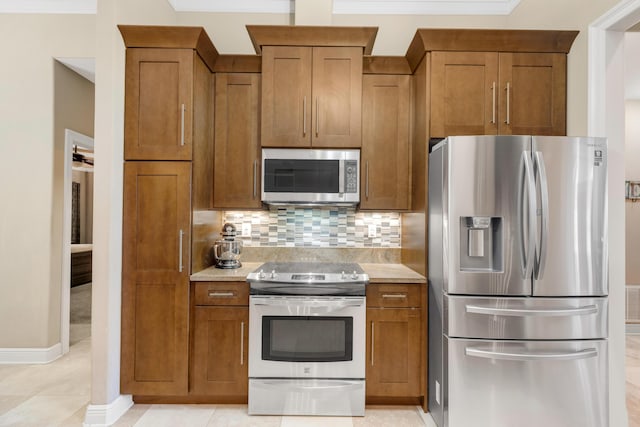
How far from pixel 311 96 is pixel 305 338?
174cm

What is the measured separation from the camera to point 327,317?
7.84 feet

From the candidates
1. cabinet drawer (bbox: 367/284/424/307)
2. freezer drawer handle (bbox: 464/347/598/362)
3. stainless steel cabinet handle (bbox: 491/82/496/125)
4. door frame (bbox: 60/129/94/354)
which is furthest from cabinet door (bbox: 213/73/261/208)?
freezer drawer handle (bbox: 464/347/598/362)

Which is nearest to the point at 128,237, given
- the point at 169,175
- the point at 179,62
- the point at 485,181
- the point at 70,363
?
the point at 169,175

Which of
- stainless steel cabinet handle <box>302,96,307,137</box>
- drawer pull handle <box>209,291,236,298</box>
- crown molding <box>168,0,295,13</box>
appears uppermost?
crown molding <box>168,0,295,13</box>

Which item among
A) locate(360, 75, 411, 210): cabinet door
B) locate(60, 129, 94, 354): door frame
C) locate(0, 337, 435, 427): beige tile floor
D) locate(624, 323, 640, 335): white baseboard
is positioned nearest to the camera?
locate(0, 337, 435, 427): beige tile floor

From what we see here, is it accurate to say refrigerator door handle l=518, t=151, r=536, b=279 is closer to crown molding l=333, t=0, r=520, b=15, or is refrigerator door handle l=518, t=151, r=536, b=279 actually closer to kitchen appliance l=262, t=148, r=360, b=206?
kitchen appliance l=262, t=148, r=360, b=206

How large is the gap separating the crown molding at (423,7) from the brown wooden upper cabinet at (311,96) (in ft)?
2.74

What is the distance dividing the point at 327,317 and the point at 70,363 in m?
2.48

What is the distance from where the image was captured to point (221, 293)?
245 centimetres

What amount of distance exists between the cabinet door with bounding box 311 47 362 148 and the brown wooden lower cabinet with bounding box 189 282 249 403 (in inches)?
50.5

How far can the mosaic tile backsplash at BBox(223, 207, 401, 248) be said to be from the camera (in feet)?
10.3

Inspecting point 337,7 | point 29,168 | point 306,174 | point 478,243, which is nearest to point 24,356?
point 29,168

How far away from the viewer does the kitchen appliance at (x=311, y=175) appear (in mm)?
2711

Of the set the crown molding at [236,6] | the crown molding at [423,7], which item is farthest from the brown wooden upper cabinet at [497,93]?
the crown molding at [236,6]
